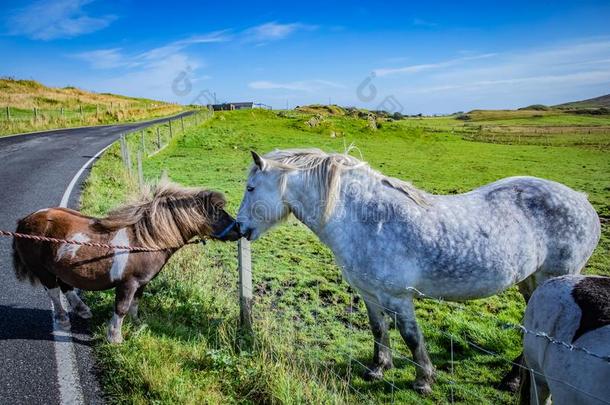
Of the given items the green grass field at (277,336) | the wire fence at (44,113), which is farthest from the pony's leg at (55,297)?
the wire fence at (44,113)

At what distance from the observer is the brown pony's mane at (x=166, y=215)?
4270 mm

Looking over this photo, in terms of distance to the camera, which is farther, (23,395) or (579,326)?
(23,395)

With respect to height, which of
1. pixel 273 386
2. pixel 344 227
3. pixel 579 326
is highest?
pixel 344 227

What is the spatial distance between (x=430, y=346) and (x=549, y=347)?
8.17 feet

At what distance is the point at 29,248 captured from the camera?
4203mm

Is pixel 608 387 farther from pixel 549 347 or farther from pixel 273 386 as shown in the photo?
pixel 273 386

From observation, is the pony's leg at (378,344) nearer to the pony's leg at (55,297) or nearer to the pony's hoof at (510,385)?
the pony's hoof at (510,385)

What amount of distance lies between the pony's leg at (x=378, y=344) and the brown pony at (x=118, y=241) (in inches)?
68.3

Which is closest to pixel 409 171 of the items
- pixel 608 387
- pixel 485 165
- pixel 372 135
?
pixel 485 165

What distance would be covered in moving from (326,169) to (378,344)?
6.58 ft

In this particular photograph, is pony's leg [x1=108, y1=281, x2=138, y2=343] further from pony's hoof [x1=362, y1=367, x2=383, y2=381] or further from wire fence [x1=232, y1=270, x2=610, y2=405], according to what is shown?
pony's hoof [x1=362, y1=367, x2=383, y2=381]

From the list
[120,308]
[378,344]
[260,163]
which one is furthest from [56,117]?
[378,344]

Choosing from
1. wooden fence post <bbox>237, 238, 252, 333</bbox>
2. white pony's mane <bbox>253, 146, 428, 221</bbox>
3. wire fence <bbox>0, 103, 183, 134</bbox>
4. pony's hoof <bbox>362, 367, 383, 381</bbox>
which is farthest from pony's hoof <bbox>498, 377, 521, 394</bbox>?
wire fence <bbox>0, 103, 183, 134</bbox>

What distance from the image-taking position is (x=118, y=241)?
13.7ft
